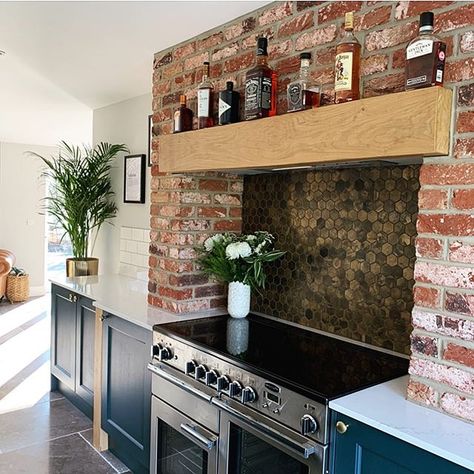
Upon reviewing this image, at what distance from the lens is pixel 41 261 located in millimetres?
7449

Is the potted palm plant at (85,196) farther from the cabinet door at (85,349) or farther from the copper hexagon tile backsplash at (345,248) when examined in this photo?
the copper hexagon tile backsplash at (345,248)

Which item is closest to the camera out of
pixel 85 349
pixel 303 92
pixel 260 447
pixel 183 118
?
pixel 260 447

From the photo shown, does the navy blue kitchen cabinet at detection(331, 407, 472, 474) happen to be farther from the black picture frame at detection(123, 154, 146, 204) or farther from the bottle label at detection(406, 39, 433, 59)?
the black picture frame at detection(123, 154, 146, 204)

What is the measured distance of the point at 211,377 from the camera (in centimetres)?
188

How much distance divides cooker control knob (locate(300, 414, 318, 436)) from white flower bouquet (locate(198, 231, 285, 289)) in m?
0.92

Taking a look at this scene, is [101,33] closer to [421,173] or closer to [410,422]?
[421,173]

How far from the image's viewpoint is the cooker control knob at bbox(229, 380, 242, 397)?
175 cm

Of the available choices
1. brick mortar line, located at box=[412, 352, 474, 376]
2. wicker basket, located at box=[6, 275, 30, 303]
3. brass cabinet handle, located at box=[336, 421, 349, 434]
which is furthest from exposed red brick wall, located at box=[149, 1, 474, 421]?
wicker basket, located at box=[6, 275, 30, 303]

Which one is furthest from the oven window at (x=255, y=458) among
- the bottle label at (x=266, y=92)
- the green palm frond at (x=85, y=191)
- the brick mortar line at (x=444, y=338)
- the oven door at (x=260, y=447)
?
the green palm frond at (x=85, y=191)

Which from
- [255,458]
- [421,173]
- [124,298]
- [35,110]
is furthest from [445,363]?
[35,110]

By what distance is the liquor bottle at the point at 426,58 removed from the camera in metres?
A: 1.36

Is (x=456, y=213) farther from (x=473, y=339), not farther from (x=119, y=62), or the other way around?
(x=119, y=62)

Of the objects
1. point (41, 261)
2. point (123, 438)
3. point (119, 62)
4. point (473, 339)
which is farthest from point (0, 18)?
point (41, 261)

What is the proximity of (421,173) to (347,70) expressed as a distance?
1.50 ft
